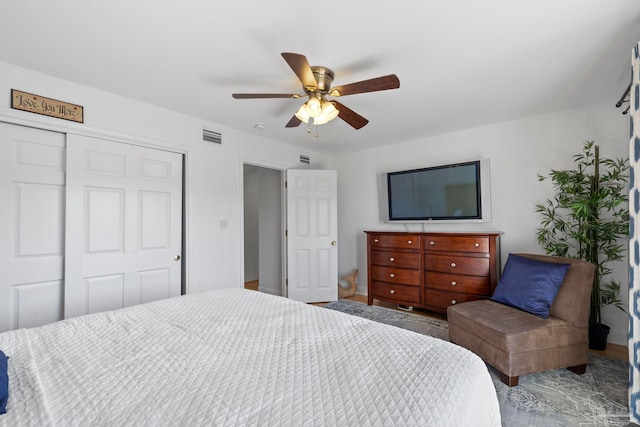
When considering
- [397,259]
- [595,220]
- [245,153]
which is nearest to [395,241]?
[397,259]

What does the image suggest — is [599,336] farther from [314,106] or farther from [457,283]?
[314,106]

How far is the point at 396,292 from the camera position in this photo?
12.3ft

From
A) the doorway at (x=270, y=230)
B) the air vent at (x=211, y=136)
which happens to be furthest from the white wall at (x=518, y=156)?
the air vent at (x=211, y=136)

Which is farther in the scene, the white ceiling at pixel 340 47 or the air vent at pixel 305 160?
the air vent at pixel 305 160

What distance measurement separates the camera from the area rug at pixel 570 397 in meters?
1.74

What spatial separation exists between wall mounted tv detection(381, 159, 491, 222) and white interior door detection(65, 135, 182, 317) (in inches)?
107

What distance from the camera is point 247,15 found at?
1654 millimetres

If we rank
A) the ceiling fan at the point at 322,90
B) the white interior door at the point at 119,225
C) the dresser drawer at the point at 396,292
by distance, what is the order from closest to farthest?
the ceiling fan at the point at 322,90, the white interior door at the point at 119,225, the dresser drawer at the point at 396,292

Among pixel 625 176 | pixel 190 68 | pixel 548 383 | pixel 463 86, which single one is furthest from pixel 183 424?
pixel 625 176

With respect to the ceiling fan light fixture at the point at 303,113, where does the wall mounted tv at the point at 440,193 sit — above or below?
below

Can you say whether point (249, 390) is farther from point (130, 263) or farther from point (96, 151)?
point (96, 151)

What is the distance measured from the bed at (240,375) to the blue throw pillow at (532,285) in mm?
1632

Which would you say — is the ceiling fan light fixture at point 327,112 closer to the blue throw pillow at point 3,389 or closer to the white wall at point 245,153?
the white wall at point 245,153

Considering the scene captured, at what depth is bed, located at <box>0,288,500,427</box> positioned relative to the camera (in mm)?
796
